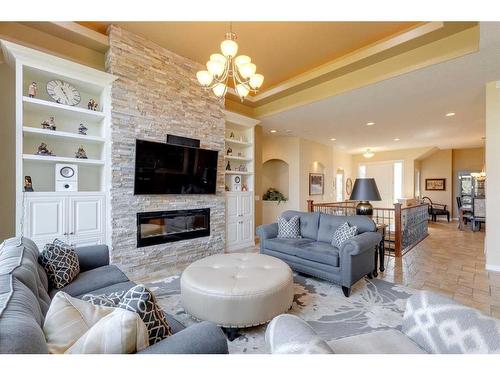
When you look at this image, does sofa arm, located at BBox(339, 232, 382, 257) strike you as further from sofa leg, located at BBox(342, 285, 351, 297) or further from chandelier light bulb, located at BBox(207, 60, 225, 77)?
chandelier light bulb, located at BBox(207, 60, 225, 77)

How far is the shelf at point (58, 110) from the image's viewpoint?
108 inches

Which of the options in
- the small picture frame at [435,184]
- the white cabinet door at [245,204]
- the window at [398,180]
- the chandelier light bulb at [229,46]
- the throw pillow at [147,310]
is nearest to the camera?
the throw pillow at [147,310]

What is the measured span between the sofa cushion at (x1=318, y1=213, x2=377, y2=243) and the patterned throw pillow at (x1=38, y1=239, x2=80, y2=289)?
3093mm

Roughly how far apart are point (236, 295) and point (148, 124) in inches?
114

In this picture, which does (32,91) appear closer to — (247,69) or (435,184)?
(247,69)

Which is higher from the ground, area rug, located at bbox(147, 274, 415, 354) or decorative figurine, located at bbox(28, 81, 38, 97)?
decorative figurine, located at bbox(28, 81, 38, 97)

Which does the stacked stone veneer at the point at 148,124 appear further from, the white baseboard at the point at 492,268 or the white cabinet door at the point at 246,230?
the white baseboard at the point at 492,268

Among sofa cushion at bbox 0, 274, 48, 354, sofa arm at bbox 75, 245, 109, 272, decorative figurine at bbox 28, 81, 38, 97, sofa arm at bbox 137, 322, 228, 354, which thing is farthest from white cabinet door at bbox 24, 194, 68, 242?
sofa arm at bbox 137, 322, 228, 354

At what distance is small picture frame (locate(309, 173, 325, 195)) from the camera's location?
25.2ft

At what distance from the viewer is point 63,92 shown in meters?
3.07

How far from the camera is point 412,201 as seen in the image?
27.3 feet

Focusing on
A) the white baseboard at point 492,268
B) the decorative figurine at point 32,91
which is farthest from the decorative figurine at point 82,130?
the white baseboard at point 492,268

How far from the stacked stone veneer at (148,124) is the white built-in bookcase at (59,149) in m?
0.15
